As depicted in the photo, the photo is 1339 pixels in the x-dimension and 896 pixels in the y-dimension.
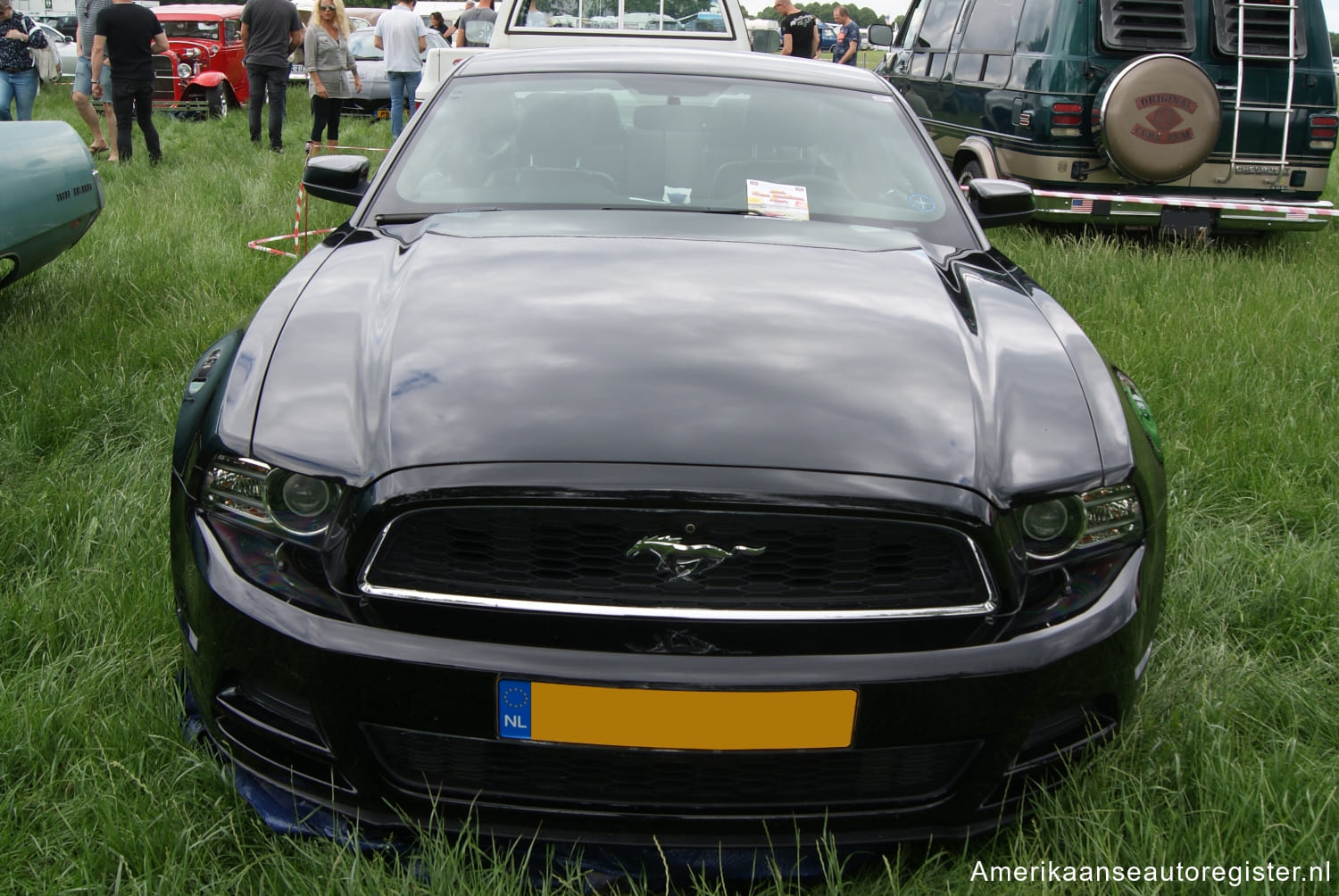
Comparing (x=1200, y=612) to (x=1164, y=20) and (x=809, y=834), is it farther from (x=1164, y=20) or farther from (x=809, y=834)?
(x=1164, y=20)

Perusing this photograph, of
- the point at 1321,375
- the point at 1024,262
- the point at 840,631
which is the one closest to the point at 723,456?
the point at 840,631

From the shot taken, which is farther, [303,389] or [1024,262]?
[1024,262]

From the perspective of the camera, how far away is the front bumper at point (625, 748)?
1712 millimetres

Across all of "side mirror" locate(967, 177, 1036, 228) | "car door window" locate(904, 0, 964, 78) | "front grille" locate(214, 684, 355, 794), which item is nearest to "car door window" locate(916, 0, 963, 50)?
"car door window" locate(904, 0, 964, 78)

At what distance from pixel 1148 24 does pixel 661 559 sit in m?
6.73

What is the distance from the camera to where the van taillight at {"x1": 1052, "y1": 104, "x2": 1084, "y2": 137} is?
7004 mm

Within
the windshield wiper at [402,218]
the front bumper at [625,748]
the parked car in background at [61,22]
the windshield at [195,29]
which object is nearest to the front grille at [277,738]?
the front bumper at [625,748]

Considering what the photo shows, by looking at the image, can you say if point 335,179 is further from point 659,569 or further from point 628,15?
point 628,15

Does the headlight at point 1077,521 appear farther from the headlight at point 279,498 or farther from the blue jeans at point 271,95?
the blue jeans at point 271,95

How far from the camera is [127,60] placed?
10305 millimetres

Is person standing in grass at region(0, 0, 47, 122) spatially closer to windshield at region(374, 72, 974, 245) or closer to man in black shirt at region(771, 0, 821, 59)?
windshield at region(374, 72, 974, 245)

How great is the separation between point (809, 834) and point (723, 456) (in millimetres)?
607

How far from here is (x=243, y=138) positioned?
13.0 m

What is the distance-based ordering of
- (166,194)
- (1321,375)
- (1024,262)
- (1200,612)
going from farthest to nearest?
(166,194)
(1024,262)
(1321,375)
(1200,612)
